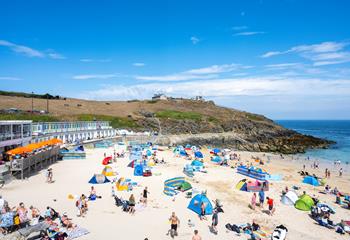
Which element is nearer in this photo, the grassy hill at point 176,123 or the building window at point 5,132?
the building window at point 5,132

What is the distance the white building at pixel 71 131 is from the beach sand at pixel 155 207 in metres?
13.3

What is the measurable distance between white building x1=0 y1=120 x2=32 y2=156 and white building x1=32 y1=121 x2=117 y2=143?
7.39 feet

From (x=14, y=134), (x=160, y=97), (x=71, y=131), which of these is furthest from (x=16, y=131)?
(x=160, y=97)

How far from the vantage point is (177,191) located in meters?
19.1

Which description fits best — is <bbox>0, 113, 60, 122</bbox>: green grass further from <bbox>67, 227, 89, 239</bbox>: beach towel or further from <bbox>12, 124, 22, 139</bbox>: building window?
<bbox>67, 227, 89, 239</bbox>: beach towel

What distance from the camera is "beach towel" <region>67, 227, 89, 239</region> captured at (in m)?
11.8

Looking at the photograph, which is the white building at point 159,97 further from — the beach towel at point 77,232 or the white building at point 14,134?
the beach towel at point 77,232

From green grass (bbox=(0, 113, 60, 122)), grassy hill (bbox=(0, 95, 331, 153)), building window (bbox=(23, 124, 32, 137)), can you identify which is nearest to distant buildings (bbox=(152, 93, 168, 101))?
grassy hill (bbox=(0, 95, 331, 153))

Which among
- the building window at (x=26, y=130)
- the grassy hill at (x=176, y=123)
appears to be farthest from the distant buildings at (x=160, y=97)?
the building window at (x=26, y=130)

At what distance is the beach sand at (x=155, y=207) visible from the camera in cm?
1309

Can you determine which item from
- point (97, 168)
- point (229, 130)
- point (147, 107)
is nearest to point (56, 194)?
point (97, 168)

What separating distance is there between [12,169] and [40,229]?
11.0 meters

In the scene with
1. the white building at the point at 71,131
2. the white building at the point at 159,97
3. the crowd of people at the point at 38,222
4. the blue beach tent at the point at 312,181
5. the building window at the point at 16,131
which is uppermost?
the white building at the point at 159,97

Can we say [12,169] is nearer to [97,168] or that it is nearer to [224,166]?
[97,168]
